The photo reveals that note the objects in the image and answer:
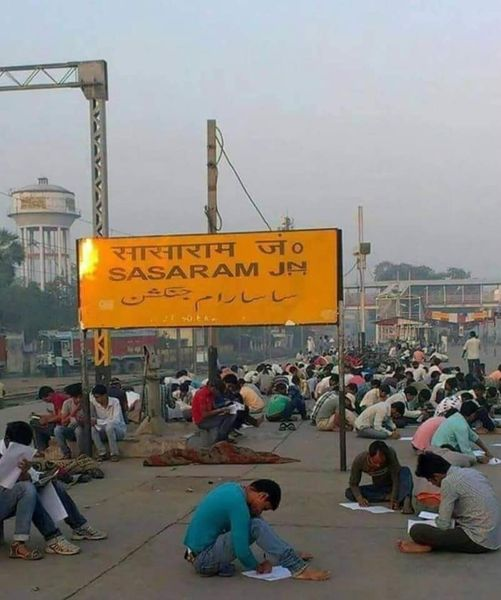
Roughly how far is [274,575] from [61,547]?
1.92 m

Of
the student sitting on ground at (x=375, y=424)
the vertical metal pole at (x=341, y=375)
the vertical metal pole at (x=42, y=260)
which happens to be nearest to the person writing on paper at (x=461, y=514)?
the vertical metal pole at (x=341, y=375)

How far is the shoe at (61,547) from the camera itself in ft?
22.6

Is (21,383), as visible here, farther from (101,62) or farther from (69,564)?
(69,564)

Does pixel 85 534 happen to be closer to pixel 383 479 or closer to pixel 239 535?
pixel 239 535

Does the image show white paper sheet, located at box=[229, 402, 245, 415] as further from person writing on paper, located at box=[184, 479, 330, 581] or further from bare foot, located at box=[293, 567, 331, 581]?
bare foot, located at box=[293, 567, 331, 581]

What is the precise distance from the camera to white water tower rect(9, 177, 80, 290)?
99012 millimetres

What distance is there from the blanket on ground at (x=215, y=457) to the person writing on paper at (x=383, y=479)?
11.0 ft

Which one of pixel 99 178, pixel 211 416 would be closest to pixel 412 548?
pixel 211 416

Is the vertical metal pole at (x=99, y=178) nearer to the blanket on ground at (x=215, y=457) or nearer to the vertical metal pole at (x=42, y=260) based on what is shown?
the blanket on ground at (x=215, y=457)

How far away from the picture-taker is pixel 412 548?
6.75 m

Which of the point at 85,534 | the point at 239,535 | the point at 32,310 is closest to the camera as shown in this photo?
the point at 239,535

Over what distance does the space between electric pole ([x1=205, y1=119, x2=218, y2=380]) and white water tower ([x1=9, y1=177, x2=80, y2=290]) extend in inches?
3153

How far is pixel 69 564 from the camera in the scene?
6629mm

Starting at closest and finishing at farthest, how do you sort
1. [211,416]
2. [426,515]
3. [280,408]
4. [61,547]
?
[61,547]
[426,515]
[211,416]
[280,408]
